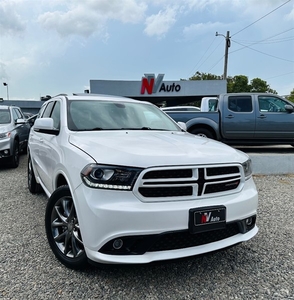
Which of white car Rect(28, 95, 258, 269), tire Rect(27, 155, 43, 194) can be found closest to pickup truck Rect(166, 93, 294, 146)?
tire Rect(27, 155, 43, 194)

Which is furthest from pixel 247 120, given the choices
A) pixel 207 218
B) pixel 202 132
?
pixel 207 218

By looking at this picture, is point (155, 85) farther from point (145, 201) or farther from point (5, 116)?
point (145, 201)

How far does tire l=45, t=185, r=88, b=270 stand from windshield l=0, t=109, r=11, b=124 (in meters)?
6.20

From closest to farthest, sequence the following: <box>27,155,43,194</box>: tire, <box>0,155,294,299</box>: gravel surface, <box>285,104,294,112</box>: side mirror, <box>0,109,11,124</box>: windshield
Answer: <box>0,155,294,299</box>: gravel surface → <box>27,155,43,194</box>: tire → <box>0,109,11,124</box>: windshield → <box>285,104,294,112</box>: side mirror

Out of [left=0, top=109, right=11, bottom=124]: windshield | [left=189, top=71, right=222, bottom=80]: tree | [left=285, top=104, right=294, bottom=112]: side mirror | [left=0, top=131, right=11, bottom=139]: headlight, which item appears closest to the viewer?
[left=0, top=131, right=11, bottom=139]: headlight

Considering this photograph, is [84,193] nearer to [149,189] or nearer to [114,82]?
[149,189]

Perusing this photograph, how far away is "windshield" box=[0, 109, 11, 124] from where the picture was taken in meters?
7.87

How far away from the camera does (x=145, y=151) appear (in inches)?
89.8

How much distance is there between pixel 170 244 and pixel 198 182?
540 mm

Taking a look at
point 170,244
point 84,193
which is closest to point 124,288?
point 170,244

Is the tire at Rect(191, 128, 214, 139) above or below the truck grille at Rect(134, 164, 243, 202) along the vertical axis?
below

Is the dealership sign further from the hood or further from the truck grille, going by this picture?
the truck grille

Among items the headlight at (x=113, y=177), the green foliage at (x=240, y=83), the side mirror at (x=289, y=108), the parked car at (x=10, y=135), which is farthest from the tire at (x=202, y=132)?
the green foliage at (x=240, y=83)

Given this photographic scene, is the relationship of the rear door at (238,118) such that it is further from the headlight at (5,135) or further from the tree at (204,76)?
the tree at (204,76)
